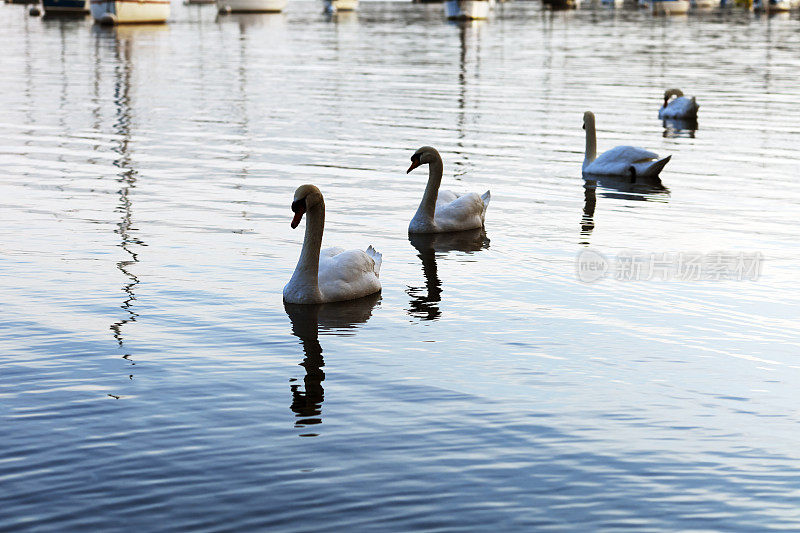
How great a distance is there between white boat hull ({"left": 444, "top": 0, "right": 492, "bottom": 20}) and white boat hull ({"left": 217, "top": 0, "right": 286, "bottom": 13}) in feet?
82.6

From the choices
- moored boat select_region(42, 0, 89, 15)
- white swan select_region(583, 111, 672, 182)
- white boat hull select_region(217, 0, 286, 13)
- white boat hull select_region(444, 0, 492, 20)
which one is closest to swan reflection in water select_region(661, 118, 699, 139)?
white swan select_region(583, 111, 672, 182)

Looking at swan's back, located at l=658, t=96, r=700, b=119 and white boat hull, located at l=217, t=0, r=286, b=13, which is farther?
white boat hull, located at l=217, t=0, r=286, b=13

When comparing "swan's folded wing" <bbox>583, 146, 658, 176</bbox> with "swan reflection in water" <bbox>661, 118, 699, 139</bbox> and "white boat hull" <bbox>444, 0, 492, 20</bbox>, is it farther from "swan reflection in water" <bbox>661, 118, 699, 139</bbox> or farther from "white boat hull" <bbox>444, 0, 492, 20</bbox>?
"white boat hull" <bbox>444, 0, 492, 20</bbox>

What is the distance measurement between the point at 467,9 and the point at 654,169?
94.0 m

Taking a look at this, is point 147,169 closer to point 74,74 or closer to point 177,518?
point 177,518

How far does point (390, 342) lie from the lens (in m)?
12.8

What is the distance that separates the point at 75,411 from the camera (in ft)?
34.1

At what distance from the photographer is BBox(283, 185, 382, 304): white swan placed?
13.9m

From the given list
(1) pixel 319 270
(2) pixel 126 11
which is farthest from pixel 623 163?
(2) pixel 126 11

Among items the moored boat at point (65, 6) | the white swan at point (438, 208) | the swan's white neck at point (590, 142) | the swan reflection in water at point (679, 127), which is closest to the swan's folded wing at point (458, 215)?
the white swan at point (438, 208)

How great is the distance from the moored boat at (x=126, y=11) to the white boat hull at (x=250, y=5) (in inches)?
1084

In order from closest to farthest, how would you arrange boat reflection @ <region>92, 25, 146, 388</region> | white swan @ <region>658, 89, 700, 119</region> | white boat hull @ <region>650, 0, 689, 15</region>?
boat reflection @ <region>92, 25, 146, 388</region>, white swan @ <region>658, 89, 700, 119</region>, white boat hull @ <region>650, 0, 689, 15</region>

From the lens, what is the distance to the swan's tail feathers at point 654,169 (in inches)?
933

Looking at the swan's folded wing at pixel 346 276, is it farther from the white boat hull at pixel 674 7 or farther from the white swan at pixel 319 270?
the white boat hull at pixel 674 7
